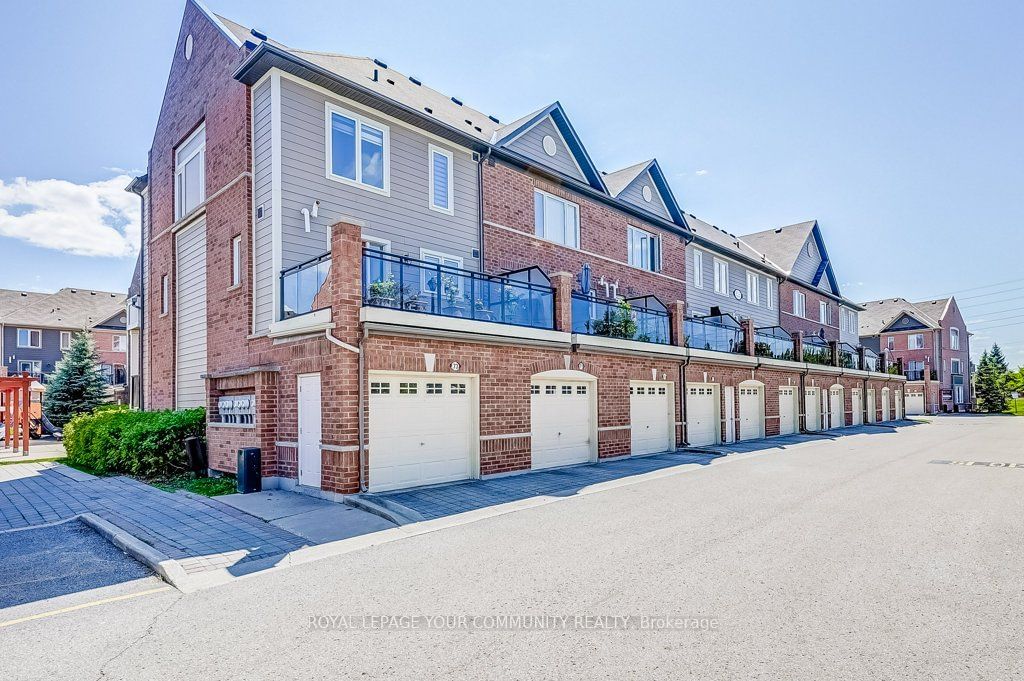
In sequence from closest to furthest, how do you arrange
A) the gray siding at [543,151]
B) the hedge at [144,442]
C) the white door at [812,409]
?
the hedge at [144,442] → the gray siding at [543,151] → the white door at [812,409]

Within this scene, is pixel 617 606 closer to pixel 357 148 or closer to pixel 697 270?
pixel 357 148

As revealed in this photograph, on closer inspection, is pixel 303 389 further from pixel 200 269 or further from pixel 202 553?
pixel 200 269

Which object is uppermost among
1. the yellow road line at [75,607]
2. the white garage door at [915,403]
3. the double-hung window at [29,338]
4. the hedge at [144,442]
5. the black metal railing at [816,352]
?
the double-hung window at [29,338]

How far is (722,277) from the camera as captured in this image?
26812 millimetres

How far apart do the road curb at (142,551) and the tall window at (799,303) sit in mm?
33150

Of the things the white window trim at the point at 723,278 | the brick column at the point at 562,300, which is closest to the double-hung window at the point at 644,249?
the white window trim at the point at 723,278

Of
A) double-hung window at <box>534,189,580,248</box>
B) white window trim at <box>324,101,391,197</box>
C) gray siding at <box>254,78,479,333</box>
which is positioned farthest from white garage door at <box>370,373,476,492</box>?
double-hung window at <box>534,189,580,248</box>

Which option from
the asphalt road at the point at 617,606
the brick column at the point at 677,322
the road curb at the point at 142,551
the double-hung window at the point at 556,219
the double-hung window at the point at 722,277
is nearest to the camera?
the asphalt road at the point at 617,606

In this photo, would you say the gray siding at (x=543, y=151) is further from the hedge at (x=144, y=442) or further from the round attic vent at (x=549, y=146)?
the hedge at (x=144, y=442)

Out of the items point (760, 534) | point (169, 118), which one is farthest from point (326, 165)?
point (760, 534)

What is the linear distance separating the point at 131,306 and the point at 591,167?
59.6ft

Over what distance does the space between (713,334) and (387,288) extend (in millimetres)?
13874

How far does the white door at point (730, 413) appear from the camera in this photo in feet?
69.3

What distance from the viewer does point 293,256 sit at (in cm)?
1211
